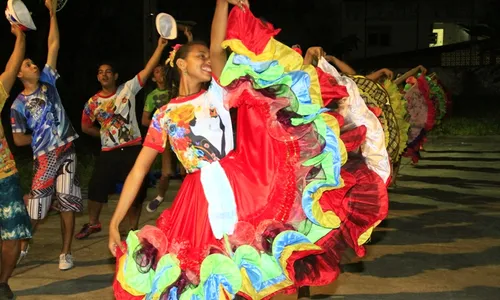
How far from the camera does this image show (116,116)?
9070 millimetres

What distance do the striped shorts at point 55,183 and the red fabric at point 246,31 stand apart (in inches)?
140

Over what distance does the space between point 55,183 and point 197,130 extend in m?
3.36

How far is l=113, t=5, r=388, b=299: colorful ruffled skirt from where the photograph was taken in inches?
167

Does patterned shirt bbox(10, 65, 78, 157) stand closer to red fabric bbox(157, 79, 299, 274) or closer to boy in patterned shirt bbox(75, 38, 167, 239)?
boy in patterned shirt bbox(75, 38, 167, 239)

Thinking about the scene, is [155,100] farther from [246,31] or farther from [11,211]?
[246,31]

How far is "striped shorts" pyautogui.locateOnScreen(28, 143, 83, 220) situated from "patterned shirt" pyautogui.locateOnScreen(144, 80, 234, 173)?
3066 mm

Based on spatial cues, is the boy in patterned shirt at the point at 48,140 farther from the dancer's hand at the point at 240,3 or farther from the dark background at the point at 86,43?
the dark background at the point at 86,43

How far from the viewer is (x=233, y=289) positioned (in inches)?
162

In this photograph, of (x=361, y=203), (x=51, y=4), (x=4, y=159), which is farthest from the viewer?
(x=51, y=4)

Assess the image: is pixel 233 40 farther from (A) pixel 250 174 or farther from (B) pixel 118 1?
(B) pixel 118 1

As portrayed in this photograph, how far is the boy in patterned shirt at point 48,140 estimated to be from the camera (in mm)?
7426

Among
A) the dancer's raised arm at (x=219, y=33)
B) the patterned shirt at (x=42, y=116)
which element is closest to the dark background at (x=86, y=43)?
the patterned shirt at (x=42, y=116)

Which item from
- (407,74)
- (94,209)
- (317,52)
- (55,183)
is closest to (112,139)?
(94,209)

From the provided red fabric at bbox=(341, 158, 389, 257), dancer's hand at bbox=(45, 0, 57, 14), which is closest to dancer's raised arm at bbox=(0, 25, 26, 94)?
dancer's hand at bbox=(45, 0, 57, 14)
